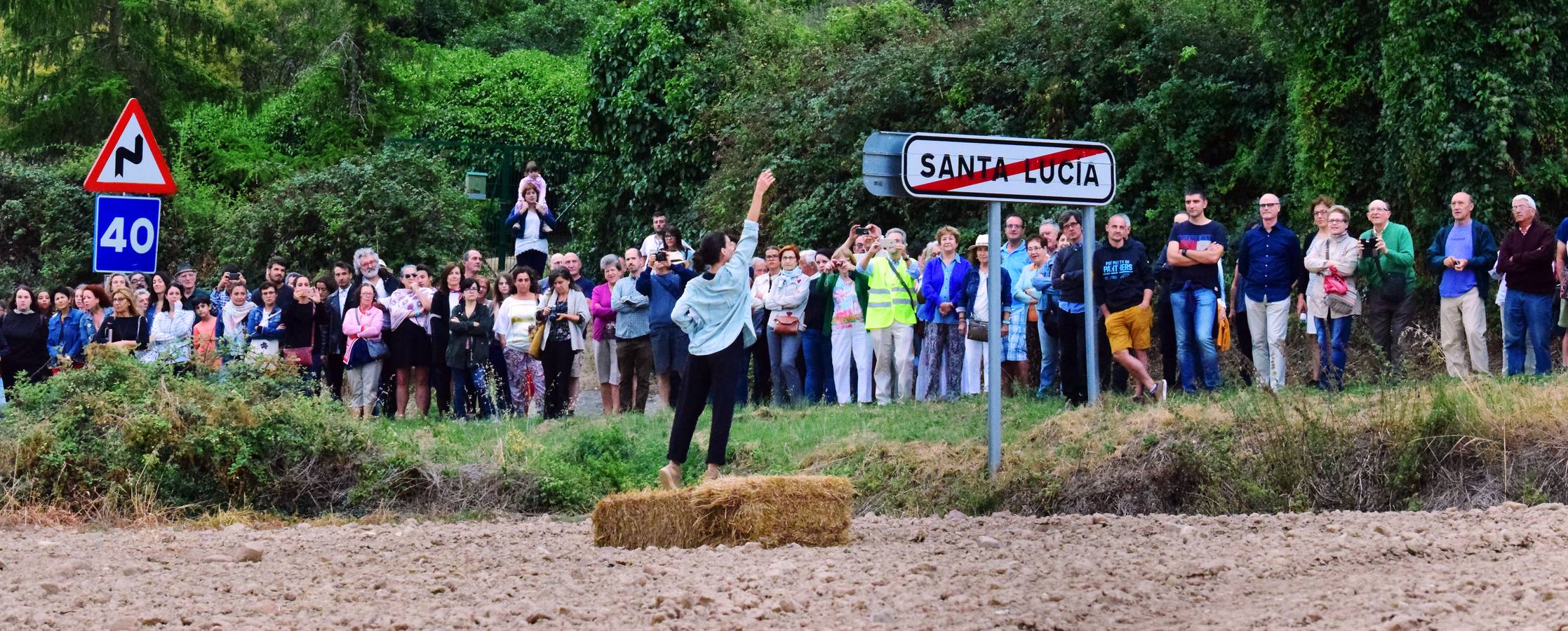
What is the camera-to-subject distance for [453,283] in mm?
17641

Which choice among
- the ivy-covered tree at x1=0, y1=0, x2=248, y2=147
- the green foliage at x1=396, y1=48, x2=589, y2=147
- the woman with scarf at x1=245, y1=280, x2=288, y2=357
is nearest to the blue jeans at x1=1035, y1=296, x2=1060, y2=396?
the woman with scarf at x1=245, y1=280, x2=288, y2=357

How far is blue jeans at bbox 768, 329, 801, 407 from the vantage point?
16.8m

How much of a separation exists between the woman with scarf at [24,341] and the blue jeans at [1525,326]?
15.2 m

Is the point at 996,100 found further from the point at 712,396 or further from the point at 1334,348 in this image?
the point at 712,396

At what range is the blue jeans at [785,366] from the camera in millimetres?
16828

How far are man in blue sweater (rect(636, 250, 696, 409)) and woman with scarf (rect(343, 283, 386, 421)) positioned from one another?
2.88 m

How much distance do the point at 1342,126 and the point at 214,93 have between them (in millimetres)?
26112

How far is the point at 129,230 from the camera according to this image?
13383 mm

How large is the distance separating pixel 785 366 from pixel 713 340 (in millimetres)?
6378

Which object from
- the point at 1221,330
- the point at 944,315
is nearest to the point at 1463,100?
the point at 1221,330

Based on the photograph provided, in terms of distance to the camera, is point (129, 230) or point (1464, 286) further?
point (1464, 286)

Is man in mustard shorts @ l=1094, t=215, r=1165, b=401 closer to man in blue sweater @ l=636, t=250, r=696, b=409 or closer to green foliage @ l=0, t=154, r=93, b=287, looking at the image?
man in blue sweater @ l=636, t=250, r=696, b=409

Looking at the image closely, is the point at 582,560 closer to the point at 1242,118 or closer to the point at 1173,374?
the point at 1173,374

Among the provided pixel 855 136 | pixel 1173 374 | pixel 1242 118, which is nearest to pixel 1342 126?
pixel 1242 118
